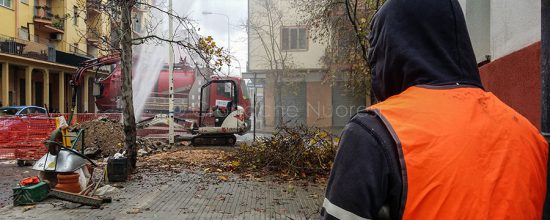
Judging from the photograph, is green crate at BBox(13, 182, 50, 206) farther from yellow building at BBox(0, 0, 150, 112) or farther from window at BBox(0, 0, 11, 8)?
window at BBox(0, 0, 11, 8)

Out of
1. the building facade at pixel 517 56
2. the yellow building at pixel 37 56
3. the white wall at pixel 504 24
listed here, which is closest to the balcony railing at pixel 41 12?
the yellow building at pixel 37 56

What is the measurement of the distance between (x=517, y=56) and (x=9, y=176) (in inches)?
413

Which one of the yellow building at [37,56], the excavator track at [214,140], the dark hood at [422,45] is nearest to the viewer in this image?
the dark hood at [422,45]

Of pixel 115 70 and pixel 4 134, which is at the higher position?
pixel 115 70

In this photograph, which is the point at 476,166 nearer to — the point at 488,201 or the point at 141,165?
the point at 488,201

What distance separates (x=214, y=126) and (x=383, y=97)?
1689 centimetres

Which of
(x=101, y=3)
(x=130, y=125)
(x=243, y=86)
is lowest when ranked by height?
(x=130, y=125)

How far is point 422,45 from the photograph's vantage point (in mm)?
1372

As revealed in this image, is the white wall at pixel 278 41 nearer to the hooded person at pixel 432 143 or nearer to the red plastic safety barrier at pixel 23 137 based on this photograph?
the red plastic safety barrier at pixel 23 137

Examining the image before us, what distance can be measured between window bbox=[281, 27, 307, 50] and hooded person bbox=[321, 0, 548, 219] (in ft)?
105

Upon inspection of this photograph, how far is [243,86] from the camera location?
71.6 feet

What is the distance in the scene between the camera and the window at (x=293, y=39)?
109 ft

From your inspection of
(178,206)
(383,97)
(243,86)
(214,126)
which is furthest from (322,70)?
(383,97)

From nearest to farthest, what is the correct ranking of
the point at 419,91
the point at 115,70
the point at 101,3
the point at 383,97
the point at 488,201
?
the point at 488,201, the point at 419,91, the point at 383,97, the point at 101,3, the point at 115,70
